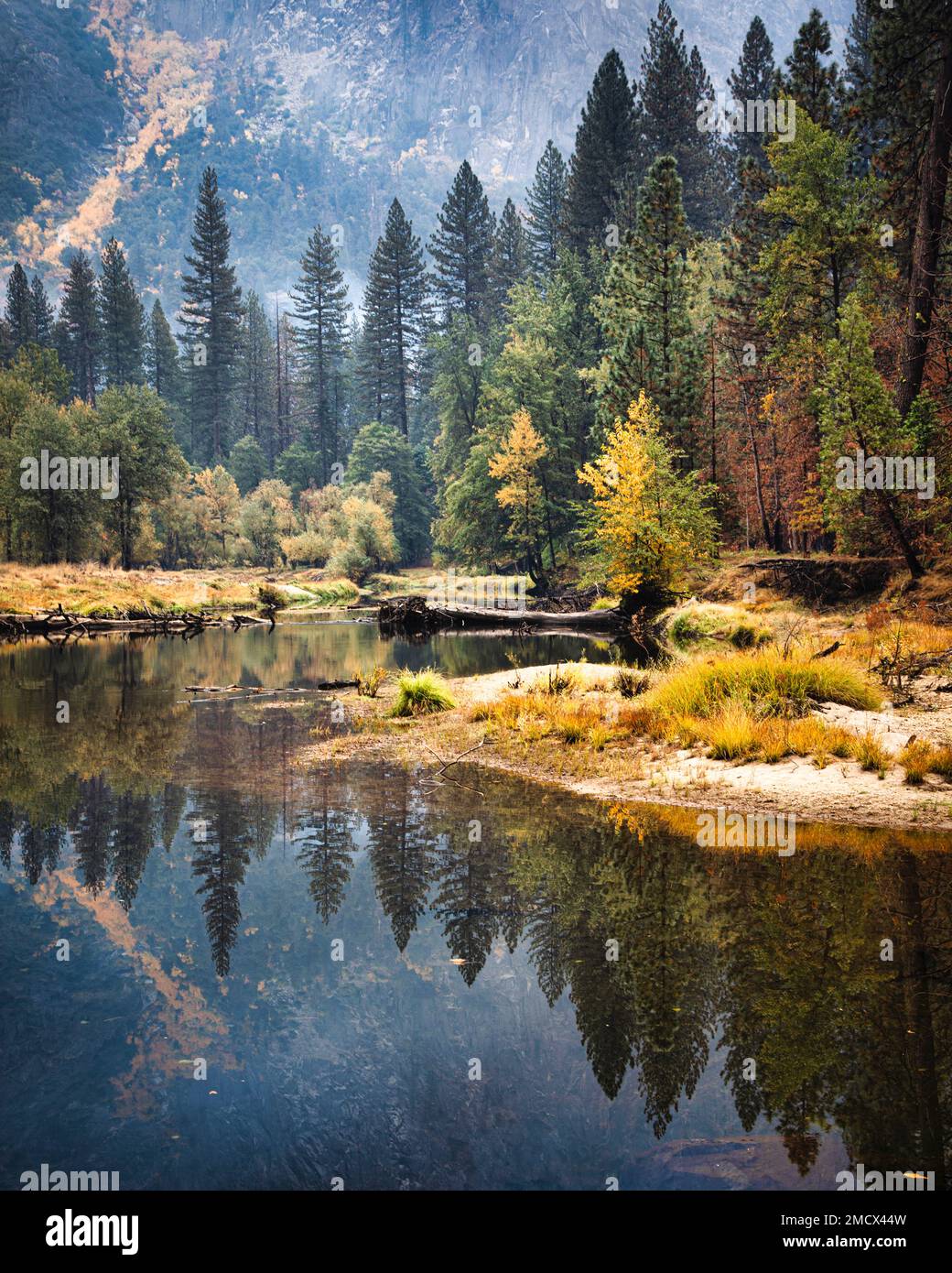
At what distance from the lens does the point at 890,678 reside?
14375 millimetres

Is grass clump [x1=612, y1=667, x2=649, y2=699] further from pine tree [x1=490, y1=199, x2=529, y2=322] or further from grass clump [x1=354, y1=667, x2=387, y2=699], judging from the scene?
pine tree [x1=490, y1=199, x2=529, y2=322]

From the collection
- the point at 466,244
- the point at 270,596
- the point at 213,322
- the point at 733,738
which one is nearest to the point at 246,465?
the point at 213,322

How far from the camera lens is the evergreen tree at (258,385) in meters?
109

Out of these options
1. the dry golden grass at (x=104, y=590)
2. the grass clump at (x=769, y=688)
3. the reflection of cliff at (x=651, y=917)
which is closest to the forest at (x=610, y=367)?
the dry golden grass at (x=104, y=590)

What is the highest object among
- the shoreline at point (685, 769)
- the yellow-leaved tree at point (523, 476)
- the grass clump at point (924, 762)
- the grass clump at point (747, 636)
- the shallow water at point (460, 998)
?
the yellow-leaved tree at point (523, 476)

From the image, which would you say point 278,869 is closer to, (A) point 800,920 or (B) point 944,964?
(A) point 800,920

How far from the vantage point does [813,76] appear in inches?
1341

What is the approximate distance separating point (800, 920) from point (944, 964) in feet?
3.62

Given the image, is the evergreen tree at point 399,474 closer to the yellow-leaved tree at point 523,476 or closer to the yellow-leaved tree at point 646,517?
the yellow-leaved tree at point 523,476

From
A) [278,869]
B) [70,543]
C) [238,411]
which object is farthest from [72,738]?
[238,411]

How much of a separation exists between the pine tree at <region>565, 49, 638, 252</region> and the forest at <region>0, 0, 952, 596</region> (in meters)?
0.21

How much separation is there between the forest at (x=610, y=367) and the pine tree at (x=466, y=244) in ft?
0.99

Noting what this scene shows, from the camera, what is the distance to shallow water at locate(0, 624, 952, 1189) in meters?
4.21

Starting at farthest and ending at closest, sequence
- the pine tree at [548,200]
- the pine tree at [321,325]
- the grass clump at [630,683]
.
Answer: the pine tree at [321,325] < the pine tree at [548,200] < the grass clump at [630,683]
